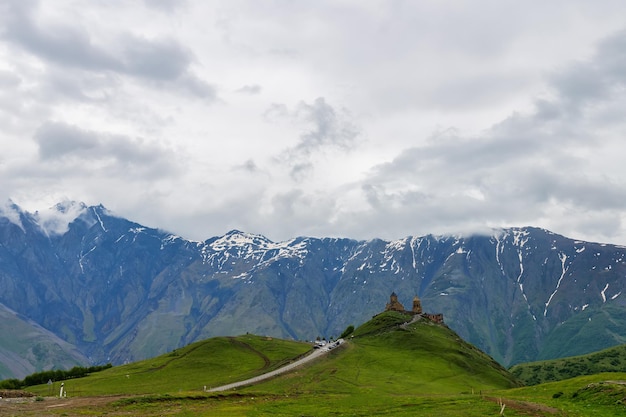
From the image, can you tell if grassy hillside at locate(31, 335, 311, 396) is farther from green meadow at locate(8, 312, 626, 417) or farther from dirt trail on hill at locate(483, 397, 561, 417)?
dirt trail on hill at locate(483, 397, 561, 417)

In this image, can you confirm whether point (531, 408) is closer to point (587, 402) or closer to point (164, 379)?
point (587, 402)

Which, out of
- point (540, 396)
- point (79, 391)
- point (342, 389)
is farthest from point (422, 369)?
point (79, 391)

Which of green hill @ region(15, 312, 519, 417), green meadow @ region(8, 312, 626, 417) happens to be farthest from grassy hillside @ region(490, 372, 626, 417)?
green hill @ region(15, 312, 519, 417)

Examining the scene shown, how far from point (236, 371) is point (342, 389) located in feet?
192

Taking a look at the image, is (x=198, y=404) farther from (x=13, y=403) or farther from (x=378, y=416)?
(x=378, y=416)

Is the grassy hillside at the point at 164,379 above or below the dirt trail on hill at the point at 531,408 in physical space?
above

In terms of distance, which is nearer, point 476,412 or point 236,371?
point 476,412

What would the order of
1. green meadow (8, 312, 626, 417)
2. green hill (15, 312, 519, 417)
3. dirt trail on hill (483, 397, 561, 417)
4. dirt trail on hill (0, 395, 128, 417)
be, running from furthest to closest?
green hill (15, 312, 519, 417) → green meadow (8, 312, 626, 417) → dirt trail on hill (0, 395, 128, 417) → dirt trail on hill (483, 397, 561, 417)

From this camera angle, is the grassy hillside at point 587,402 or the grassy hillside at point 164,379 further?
the grassy hillside at point 164,379

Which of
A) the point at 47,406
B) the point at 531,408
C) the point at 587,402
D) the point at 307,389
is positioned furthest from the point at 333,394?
the point at 47,406

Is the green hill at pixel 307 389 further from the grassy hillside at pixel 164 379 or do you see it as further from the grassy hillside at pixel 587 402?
the grassy hillside at pixel 587 402

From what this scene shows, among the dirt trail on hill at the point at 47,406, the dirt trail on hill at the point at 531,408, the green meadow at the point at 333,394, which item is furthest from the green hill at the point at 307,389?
the dirt trail on hill at the point at 531,408

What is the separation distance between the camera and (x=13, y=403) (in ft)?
293

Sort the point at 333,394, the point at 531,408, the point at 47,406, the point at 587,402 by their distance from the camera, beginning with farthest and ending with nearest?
the point at 333,394 < the point at 47,406 < the point at 587,402 < the point at 531,408
